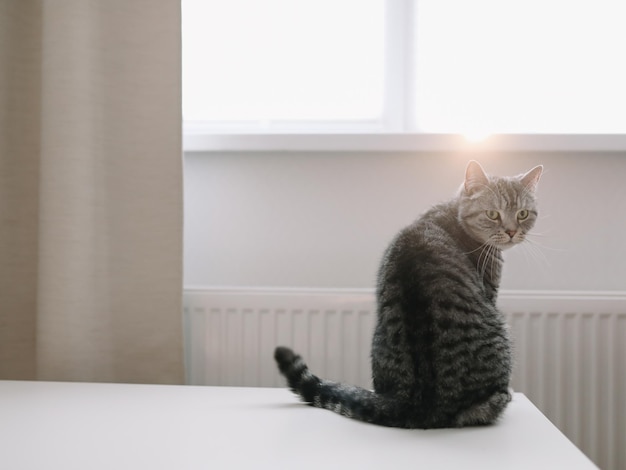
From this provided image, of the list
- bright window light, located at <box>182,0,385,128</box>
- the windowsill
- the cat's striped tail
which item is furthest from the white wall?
the cat's striped tail

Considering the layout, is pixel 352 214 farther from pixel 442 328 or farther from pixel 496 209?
pixel 442 328

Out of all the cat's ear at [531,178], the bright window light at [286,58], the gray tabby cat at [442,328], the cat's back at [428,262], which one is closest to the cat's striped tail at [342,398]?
the gray tabby cat at [442,328]

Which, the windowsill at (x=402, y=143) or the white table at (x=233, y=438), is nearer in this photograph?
the white table at (x=233, y=438)

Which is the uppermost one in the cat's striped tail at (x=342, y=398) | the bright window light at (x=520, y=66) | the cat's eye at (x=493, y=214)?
the bright window light at (x=520, y=66)

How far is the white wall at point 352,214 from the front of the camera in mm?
1451

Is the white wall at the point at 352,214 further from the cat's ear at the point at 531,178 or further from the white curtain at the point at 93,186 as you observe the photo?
the cat's ear at the point at 531,178

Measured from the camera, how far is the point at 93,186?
133 centimetres

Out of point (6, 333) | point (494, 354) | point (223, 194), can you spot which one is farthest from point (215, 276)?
point (494, 354)

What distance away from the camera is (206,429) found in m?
0.92

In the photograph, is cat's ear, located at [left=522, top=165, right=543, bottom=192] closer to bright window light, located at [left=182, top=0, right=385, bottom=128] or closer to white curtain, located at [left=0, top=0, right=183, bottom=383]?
bright window light, located at [left=182, top=0, right=385, bottom=128]

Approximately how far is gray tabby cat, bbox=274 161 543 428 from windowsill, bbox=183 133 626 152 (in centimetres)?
37

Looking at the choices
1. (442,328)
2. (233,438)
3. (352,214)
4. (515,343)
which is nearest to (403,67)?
(352,214)

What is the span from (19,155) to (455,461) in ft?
3.77

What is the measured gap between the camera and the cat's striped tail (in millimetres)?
931
